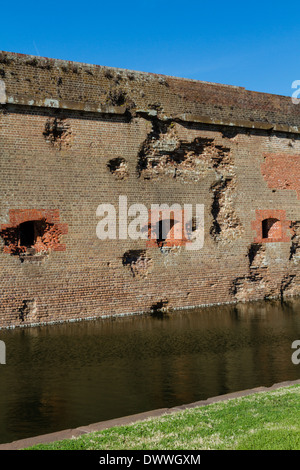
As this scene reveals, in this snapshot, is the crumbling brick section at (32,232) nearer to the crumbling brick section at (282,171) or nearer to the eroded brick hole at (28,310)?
the eroded brick hole at (28,310)

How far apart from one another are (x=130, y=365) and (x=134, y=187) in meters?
5.86

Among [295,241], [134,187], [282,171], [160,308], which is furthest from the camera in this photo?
[295,241]

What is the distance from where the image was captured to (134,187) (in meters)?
→ 12.6

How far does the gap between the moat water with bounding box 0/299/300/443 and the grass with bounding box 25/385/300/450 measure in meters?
0.94

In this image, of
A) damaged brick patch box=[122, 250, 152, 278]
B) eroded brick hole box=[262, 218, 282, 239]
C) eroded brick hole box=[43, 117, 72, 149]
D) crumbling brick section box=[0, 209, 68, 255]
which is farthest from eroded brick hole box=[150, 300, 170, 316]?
eroded brick hole box=[43, 117, 72, 149]

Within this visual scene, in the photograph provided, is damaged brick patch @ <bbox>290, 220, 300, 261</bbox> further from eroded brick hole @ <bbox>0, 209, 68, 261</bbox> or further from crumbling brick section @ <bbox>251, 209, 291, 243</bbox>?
eroded brick hole @ <bbox>0, 209, 68, 261</bbox>

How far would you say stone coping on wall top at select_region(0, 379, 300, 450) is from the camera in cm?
450

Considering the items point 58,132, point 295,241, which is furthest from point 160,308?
point 295,241

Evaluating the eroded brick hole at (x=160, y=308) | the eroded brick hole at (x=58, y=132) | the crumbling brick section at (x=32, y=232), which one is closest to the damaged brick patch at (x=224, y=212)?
the eroded brick hole at (x=160, y=308)

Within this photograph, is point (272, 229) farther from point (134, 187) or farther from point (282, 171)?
point (134, 187)

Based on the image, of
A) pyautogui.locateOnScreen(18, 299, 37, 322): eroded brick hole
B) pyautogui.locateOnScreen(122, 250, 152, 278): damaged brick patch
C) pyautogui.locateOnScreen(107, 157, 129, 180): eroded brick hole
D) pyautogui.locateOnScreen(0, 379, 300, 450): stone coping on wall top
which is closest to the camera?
pyautogui.locateOnScreen(0, 379, 300, 450): stone coping on wall top

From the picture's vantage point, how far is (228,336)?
993 cm

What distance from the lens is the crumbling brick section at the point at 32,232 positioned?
10992 millimetres

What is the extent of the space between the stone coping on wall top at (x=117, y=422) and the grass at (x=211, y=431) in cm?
16
